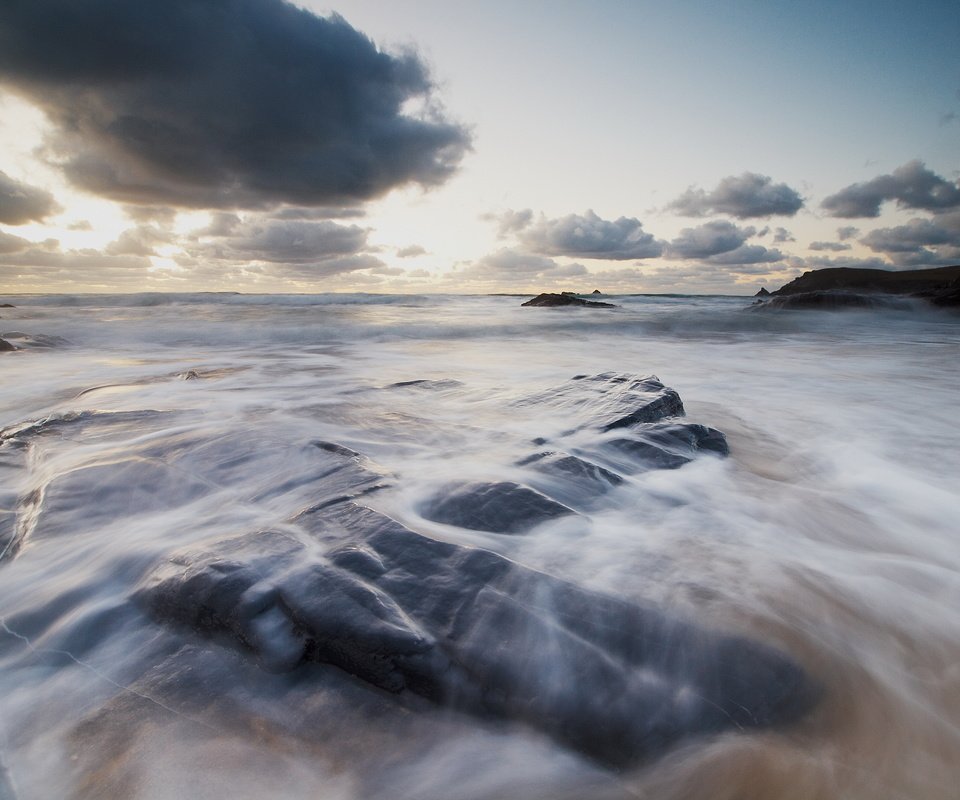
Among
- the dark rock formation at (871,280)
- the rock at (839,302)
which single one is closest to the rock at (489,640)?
the rock at (839,302)

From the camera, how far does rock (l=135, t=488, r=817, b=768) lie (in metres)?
1.37

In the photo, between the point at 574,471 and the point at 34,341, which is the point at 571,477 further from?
the point at 34,341

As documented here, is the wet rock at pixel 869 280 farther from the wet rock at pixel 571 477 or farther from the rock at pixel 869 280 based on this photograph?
the wet rock at pixel 571 477

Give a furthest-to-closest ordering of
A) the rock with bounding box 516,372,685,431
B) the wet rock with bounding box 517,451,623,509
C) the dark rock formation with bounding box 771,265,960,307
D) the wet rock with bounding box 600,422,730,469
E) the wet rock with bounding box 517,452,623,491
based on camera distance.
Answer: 1. the dark rock formation with bounding box 771,265,960,307
2. the rock with bounding box 516,372,685,431
3. the wet rock with bounding box 600,422,730,469
4. the wet rock with bounding box 517,452,623,491
5. the wet rock with bounding box 517,451,623,509

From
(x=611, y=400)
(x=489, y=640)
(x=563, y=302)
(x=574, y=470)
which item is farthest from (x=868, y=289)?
(x=489, y=640)

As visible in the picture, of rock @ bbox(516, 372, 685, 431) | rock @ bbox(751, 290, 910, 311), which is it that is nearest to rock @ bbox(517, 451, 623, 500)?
rock @ bbox(516, 372, 685, 431)

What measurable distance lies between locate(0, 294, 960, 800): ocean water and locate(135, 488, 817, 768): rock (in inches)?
2.1

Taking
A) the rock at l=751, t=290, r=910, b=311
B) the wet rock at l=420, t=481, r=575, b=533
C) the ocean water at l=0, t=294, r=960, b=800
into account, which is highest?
the wet rock at l=420, t=481, r=575, b=533

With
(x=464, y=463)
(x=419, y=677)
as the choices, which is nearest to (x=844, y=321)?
(x=464, y=463)

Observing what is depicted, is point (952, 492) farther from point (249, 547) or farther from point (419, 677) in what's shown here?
point (249, 547)

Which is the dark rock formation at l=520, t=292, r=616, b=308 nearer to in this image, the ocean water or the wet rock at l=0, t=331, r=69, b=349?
the wet rock at l=0, t=331, r=69, b=349

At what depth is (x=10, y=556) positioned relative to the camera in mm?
2189

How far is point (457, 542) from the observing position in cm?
193

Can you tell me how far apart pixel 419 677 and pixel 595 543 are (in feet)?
3.22
